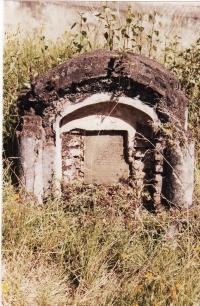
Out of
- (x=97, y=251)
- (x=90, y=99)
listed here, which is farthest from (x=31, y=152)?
(x=97, y=251)

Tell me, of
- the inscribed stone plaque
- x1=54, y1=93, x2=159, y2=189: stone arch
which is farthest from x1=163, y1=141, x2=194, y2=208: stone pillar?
the inscribed stone plaque

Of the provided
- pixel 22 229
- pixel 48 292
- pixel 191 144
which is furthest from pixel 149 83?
pixel 48 292

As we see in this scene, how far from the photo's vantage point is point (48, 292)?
3281mm

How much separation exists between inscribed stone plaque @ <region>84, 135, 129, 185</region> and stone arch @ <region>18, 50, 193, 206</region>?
25cm

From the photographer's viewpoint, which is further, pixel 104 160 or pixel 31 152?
pixel 104 160

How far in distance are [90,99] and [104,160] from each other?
67 centimetres

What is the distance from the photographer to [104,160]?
434 centimetres

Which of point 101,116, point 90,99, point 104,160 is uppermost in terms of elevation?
point 90,99

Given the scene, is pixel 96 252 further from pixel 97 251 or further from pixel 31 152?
pixel 31 152

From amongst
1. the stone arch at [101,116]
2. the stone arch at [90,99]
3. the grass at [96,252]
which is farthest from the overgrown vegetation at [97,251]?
the stone arch at [101,116]

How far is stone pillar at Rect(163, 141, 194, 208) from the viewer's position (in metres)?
3.99

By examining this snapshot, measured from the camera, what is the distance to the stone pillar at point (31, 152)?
4027 mm

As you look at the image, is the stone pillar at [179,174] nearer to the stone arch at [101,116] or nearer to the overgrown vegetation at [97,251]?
the overgrown vegetation at [97,251]

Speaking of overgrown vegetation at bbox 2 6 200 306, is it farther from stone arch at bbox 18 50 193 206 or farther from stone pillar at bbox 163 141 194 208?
stone arch at bbox 18 50 193 206
